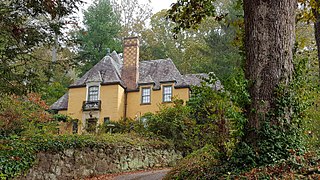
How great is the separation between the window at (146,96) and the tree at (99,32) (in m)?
8.67

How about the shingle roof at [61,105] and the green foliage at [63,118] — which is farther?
the shingle roof at [61,105]

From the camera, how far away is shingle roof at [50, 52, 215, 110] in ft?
74.4

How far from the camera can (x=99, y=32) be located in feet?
104

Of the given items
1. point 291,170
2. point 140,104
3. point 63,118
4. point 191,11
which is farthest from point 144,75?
point 291,170

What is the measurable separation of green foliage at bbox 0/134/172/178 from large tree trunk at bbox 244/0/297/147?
638 cm

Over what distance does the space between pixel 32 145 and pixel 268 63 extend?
7154 mm

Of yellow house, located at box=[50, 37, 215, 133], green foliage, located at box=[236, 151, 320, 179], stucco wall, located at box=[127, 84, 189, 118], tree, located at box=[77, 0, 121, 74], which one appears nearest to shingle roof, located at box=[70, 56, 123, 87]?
yellow house, located at box=[50, 37, 215, 133]

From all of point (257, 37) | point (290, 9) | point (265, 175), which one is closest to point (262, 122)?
point (265, 175)

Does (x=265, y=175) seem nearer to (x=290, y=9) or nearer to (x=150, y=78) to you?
(x=290, y=9)

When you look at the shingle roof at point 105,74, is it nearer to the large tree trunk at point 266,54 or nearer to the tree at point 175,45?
the tree at point 175,45

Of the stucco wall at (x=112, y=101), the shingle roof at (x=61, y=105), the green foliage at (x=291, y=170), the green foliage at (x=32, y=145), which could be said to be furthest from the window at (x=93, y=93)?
the green foliage at (x=291, y=170)

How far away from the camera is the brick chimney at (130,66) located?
23.3 metres

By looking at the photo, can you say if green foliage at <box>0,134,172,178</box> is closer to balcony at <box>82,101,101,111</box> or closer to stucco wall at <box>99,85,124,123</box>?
stucco wall at <box>99,85,124,123</box>

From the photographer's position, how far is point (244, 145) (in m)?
5.34
